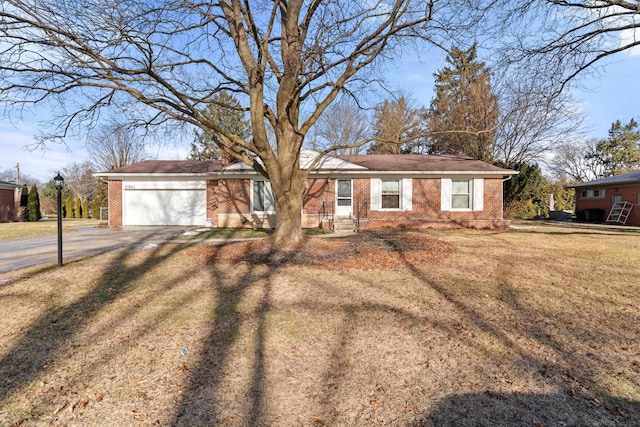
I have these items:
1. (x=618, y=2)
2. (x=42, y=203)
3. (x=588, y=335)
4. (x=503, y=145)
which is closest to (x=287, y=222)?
(x=588, y=335)

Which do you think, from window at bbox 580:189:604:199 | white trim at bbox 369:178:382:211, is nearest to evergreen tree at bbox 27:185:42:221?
white trim at bbox 369:178:382:211

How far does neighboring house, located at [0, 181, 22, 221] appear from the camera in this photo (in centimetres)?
2420

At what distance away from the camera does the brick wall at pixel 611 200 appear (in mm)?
20906

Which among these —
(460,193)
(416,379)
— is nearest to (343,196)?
(460,193)

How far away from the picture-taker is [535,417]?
2.53m

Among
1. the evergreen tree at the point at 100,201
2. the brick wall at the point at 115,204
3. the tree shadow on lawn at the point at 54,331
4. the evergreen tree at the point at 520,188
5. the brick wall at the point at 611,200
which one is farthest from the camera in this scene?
the evergreen tree at the point at 100,201

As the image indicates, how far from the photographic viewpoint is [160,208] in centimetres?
1802

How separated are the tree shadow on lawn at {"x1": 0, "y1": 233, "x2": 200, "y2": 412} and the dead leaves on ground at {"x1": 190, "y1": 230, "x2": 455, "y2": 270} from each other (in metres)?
2.21

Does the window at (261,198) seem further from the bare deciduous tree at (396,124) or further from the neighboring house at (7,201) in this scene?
the neighboring house at (7,201)

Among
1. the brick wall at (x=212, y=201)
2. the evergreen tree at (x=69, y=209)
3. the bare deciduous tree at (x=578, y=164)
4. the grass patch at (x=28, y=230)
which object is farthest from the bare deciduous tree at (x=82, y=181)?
the bare deciduous tree at (x=578, y=164)

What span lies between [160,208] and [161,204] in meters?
0.23

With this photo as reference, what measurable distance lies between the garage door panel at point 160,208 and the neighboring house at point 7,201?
1406cm

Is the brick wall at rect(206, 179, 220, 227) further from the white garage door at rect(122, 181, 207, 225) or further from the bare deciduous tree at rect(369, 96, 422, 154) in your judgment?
the bare deciduous tree at rect(369, 96, 422, 154)

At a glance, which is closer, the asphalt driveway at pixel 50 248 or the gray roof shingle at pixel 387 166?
the asphalt driveway at pixel 50 248
